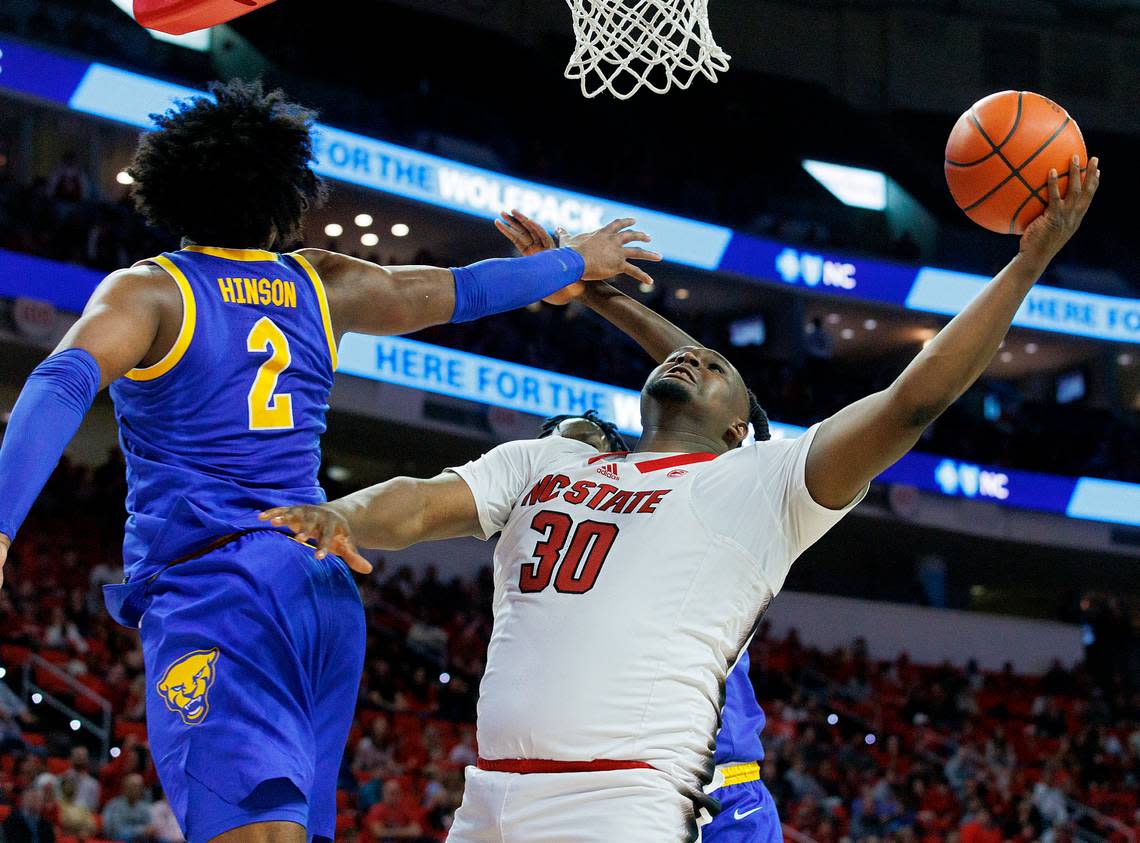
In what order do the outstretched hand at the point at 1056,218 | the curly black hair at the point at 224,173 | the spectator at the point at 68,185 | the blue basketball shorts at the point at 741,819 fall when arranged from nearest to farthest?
the outstretched hand at the point at 1056,218 < the curly black hair at the point at 224,173 < the blue basketball shorts at the point at 741,819 < the spectator at the point at 68,185

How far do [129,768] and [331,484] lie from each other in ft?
38.1

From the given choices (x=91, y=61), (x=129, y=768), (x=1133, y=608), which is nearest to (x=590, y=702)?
(x=129, y=768)

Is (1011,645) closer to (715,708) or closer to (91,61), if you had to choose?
(91,61)

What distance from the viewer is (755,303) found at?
2680 centimetres

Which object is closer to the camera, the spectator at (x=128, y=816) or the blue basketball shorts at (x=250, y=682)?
the blue basketball shorts at (x=250, y=682)

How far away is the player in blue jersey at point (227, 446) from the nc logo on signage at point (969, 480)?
867 inches

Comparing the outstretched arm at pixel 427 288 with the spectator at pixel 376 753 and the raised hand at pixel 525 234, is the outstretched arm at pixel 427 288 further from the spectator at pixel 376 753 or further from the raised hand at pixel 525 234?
the spectator at pixel 376 753

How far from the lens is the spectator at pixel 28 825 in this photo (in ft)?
26.9

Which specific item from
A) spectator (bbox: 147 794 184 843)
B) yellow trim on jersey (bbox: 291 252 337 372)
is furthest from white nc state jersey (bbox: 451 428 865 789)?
spectator (bbox: 147 794 184 843)

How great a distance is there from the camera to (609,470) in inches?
138

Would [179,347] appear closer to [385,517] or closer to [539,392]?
[385,517]

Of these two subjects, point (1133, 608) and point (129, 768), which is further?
point (1133, 608)

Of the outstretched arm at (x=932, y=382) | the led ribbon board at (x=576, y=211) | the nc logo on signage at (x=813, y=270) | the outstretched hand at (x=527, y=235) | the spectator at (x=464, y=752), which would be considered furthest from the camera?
the nc logo on signage at (x=813, y=270)

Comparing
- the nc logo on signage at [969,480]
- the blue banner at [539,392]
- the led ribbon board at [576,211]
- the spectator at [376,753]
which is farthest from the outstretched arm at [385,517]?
the nc logo on signage at [969,480]
